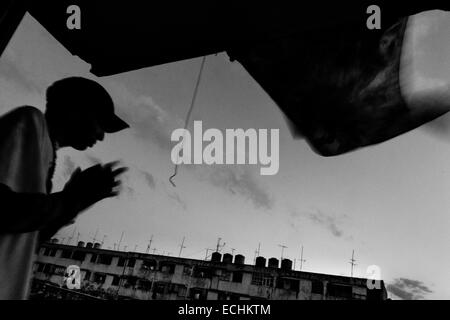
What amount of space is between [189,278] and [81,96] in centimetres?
4285

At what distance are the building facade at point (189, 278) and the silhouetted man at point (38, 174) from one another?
3543 centimetres

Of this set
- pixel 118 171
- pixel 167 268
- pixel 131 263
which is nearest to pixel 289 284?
pixel 167 268

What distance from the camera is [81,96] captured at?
99cm

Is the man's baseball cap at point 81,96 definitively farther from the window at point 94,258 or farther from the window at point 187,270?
the window at point 94,258

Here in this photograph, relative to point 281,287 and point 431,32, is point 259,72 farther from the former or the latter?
Answer: point 281,287

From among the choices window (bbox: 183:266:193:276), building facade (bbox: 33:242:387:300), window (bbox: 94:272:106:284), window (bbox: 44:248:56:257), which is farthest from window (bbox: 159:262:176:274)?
window (bbox: 44:248:56:257)

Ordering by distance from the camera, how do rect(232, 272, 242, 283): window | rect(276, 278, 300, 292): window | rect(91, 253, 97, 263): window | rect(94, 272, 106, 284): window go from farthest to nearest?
rect(91, 253, 97, 263): window < rect(94, 272, 106, 284): window < rect(232, 272, 242, 283): window < rect(276, 278, 300, 292): window

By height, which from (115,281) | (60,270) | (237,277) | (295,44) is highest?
(295,44)

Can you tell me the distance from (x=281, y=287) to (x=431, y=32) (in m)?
37.9

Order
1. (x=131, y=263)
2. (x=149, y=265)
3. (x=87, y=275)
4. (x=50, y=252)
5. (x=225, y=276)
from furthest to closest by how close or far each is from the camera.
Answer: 1. (x=50, y=252)
2. (x=87, y=275)
3. (x=131, y=263)
4. (x=149, y=265)
5. (x=225, y=276)

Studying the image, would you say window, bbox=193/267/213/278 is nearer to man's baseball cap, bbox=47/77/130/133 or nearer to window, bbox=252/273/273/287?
window, bbox=252/273/273/287

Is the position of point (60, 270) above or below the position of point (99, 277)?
below

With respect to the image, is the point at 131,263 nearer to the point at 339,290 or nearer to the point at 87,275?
the point at 87,275

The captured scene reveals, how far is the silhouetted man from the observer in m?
0.69
